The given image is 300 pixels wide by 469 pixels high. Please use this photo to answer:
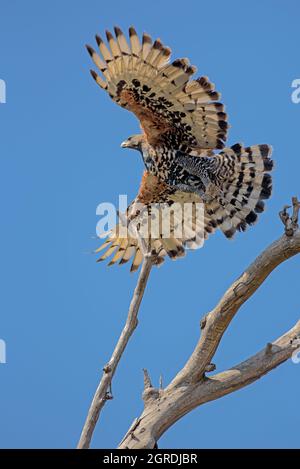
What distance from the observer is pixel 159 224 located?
389 inches

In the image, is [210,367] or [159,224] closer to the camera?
[210,367]

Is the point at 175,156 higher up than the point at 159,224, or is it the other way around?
the point at 175,156

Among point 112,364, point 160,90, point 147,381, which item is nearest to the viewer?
point 112,364

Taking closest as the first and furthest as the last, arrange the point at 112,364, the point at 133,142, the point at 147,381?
the point at 112,364
the point at 147,381
the point at 133,142

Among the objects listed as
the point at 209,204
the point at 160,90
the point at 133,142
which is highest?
the point at 133,142

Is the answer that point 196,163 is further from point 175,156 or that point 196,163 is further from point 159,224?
point 159,224

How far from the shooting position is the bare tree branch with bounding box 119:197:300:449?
7.57 metres

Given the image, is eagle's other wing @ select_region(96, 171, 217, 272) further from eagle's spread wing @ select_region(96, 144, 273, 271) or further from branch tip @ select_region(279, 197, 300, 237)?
branch tip @ select_region(279, 197, 300, 237)

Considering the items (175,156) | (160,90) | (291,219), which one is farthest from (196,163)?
(291,219)

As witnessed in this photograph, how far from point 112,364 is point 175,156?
10.0 ft
